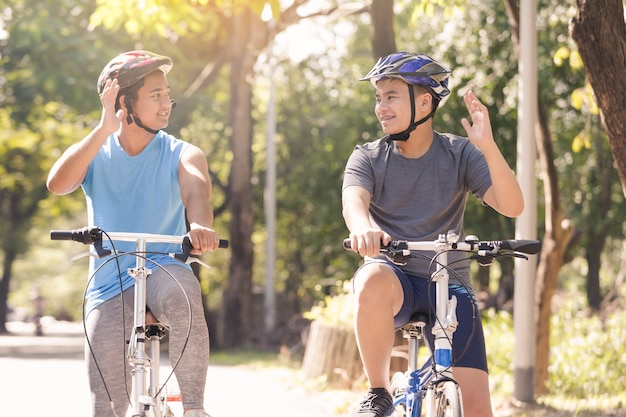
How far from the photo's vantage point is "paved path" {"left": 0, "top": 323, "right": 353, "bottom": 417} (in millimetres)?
9609

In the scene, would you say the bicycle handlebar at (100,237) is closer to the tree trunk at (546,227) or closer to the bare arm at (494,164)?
the bare arm at (494,164)

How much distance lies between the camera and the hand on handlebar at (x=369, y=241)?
12.8 ft

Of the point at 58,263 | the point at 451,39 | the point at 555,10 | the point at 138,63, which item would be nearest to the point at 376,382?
the point at 138,63

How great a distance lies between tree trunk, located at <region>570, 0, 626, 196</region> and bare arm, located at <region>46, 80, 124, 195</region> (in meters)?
3.15

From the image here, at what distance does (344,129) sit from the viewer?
946 inches

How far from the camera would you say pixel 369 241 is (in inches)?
154

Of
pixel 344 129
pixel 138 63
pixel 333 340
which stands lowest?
pixel 333 340

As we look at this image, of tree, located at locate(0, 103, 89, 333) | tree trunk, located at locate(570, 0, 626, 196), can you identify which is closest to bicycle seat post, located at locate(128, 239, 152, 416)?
tree trunk, located at locate(570, 0, 626, 196)

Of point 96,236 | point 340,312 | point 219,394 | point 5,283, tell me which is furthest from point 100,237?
point 5,283

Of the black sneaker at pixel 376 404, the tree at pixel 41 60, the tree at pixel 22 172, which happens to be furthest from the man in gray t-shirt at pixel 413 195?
the tree at pixel 22 172

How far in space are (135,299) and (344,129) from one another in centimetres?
1997

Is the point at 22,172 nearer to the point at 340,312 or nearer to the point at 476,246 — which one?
the point at 340,312

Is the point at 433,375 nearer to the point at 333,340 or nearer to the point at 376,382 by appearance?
the point at 376,382

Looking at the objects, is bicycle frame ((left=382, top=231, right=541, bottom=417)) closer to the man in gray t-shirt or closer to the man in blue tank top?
the man in gray t-shirt
